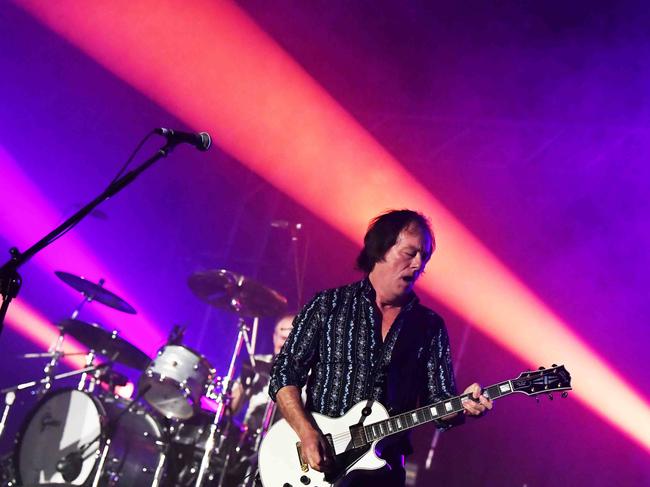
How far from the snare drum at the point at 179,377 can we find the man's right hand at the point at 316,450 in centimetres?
315

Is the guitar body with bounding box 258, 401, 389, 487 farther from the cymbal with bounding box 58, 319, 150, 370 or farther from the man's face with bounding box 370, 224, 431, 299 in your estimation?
the cymbal with bounding box 58, 319, 150, 370

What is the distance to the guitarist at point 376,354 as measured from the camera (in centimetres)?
266

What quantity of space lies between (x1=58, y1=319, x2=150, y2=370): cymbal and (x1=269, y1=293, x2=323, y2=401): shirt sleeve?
9.91ft

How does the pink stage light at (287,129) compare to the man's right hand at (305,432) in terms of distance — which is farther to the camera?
the pink stage light at (287,129)

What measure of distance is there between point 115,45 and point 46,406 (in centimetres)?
397

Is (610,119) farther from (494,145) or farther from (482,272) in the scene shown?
(482,272)

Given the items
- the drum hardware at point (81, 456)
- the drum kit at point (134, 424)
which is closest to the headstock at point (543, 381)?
the drum kit at point (134, 424)

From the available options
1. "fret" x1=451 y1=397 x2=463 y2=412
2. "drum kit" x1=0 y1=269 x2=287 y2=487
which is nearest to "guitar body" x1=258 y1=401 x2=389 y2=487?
"fret" x1=451 y1=397 x2=463 y2=412

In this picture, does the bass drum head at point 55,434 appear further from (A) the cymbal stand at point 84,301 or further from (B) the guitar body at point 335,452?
(B) the guitar body at point 335,452

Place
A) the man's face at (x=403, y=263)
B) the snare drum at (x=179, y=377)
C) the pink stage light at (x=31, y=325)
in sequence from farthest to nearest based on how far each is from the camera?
the pink stage light at (x=31, y=325), the snare drum at (x=179, y=377), the man's face at (x=403, y=263)

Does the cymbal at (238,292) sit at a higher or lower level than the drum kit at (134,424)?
higher

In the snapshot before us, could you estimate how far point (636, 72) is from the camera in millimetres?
6129

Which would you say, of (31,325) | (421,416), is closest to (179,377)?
(31,325)

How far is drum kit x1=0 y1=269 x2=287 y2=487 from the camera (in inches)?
211
